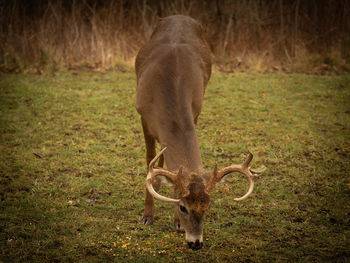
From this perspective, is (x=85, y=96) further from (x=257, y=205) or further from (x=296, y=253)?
(x=296, y=253)

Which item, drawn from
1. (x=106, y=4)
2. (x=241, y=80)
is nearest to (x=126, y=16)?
(x=106, y=4)

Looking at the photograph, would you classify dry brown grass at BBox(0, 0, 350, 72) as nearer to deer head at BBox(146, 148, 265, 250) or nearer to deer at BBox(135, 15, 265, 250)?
deer at BBox(135, 15, 265, 250)

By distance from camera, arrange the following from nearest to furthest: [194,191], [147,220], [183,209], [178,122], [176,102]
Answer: [194,191], [183,209], [178,122], [176,102], [147,220]

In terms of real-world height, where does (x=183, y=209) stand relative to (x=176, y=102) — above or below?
below

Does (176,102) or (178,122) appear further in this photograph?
(176,102)

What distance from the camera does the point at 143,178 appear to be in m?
5.06

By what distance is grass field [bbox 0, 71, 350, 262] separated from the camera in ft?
12.0

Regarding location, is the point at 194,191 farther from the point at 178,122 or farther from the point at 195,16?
the point at 195,16

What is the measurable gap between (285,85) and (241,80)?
124 centimetres

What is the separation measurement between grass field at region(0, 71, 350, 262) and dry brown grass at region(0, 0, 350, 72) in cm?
252

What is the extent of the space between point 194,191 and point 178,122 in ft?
2.86

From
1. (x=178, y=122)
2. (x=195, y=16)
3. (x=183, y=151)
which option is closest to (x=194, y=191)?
(x=183, y=151)

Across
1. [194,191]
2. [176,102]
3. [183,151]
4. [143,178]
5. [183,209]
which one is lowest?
[143,178]

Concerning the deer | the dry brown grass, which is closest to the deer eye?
the deer
